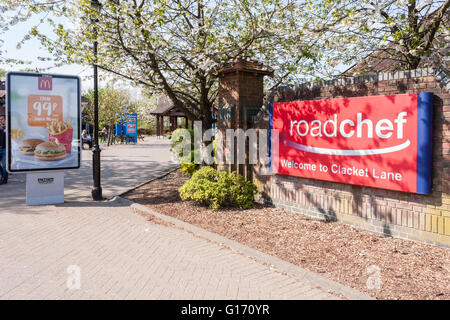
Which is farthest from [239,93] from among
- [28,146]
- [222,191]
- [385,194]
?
[28,146]

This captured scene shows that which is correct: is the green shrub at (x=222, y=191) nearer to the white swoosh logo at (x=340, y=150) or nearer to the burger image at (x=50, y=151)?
the white swoosh logo at (x=340, y=150)

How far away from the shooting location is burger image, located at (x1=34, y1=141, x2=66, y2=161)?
8453 mm

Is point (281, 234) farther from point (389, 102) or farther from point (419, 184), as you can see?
point (389, 102)

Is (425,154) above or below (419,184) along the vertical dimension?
above

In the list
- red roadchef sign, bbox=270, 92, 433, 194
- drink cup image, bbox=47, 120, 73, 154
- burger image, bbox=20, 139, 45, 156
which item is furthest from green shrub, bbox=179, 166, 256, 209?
burger image, bbox=20, 139, 45, 156

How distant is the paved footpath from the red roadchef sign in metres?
2.35

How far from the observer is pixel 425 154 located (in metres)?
5.16

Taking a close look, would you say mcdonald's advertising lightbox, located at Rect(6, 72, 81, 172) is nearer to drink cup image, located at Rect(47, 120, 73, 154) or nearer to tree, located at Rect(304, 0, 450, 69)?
drink cup image, located at Rect(47, 120, 73, 154)

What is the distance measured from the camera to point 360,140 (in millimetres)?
6055

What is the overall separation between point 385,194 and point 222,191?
3.30 metres

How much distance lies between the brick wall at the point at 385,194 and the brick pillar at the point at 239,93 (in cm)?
89

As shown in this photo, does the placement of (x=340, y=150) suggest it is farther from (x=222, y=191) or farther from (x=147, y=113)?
(x=147, y=113)

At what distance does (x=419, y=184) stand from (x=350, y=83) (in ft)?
7.01
